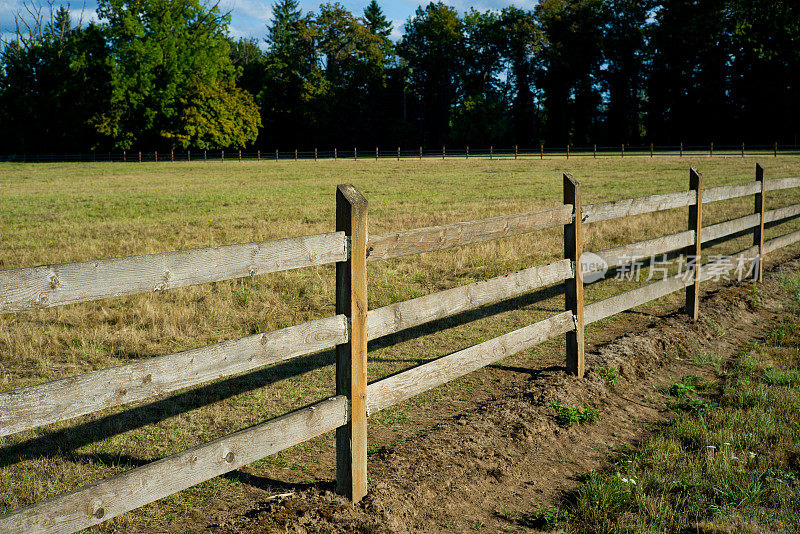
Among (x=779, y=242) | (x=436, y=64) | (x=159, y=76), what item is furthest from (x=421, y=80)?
(x=779, y=242)

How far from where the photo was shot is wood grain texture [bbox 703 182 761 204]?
24.4 feet

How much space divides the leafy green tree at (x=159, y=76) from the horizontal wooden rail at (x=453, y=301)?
60091mm

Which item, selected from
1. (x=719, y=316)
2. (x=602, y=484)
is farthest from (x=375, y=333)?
(x=719, y=316)

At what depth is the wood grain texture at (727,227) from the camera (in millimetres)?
7619

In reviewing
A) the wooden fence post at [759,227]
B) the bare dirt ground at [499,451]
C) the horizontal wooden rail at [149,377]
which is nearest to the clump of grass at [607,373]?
the bare dirt ground at [499,451]

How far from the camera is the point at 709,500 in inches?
146

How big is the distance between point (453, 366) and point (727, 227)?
5516 mm

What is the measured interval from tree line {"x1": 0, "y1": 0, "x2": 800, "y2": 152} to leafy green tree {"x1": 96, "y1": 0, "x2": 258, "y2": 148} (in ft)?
0.45

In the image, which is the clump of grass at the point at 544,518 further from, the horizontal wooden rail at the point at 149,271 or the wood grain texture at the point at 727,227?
the wood grain texture at the point at 727,227

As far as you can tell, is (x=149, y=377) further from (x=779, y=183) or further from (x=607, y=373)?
(x=779, y=183)

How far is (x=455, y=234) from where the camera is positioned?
424 cm

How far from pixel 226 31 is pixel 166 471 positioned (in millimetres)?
74131

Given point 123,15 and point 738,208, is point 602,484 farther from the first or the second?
point 123,15

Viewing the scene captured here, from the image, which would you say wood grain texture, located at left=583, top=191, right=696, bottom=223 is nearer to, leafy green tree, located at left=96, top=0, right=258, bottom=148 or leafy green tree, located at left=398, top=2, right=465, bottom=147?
leafy green tree, located at left=96, top=0, right=258, bottom=148
